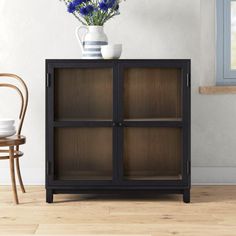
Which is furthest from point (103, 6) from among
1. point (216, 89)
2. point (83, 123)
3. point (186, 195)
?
point (186, 195)

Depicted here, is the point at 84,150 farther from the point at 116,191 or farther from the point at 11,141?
the point at 11,141

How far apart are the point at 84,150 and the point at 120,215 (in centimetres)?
50

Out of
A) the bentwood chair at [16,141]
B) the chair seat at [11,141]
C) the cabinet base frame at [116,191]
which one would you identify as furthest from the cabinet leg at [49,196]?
the chair seat at [11,141]

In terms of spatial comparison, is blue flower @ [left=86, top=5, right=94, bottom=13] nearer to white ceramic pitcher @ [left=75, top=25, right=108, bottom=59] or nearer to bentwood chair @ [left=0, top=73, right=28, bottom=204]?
white ceramic pitcher @ [left=75, top=25, right=108, bottom=59]

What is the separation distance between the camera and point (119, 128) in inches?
119

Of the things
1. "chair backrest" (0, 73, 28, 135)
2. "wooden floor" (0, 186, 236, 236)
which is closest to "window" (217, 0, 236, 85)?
"wooden floor" (0, 186, 236, 236)

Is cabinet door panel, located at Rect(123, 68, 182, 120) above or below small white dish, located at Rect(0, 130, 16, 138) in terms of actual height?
above

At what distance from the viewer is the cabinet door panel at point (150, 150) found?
3.06 metres

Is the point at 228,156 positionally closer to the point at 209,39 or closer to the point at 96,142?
the point at 209,39

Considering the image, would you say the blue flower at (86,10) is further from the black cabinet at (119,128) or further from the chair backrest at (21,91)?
the chair backrest at (21,91)

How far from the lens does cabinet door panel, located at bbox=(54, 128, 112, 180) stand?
306cm

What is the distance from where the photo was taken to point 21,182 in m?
3.30

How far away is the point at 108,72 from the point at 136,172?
61 centimetres

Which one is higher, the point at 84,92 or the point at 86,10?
the point at 86,10
